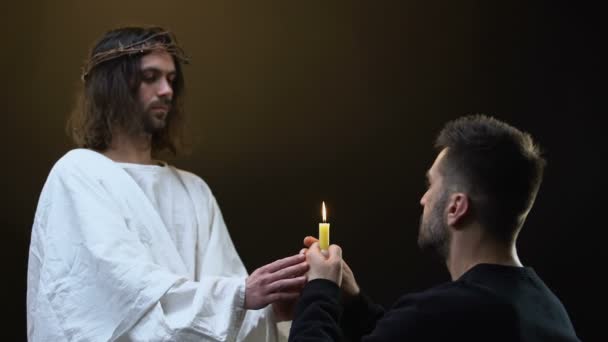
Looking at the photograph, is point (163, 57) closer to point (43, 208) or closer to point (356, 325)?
Result: point (43, 208)

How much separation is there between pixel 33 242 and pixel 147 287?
0.46 metres

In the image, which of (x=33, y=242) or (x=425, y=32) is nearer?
(x=33, y=242)

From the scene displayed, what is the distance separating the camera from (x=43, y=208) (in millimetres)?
2500

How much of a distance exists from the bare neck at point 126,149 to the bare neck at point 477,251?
1.19m

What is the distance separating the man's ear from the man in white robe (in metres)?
0.44

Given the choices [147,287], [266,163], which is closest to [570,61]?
[266,163]

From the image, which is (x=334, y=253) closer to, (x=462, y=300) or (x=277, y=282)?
(x=277, y=282)

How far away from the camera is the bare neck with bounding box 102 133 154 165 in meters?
2.71

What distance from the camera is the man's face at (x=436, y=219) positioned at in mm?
1938

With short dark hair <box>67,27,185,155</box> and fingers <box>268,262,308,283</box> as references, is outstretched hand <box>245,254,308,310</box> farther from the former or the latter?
short dark hair <box>67,27,185,155</box>

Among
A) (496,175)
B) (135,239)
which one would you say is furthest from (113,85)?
(496,175)

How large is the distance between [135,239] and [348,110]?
1335 millimetres

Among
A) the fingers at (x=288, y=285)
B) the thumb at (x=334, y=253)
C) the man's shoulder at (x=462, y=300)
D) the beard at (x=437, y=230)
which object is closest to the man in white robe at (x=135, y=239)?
the fingers at (x=288, y=285)

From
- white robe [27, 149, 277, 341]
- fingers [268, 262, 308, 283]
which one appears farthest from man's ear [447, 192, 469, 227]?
white robe [27, 149, 277, 341]
